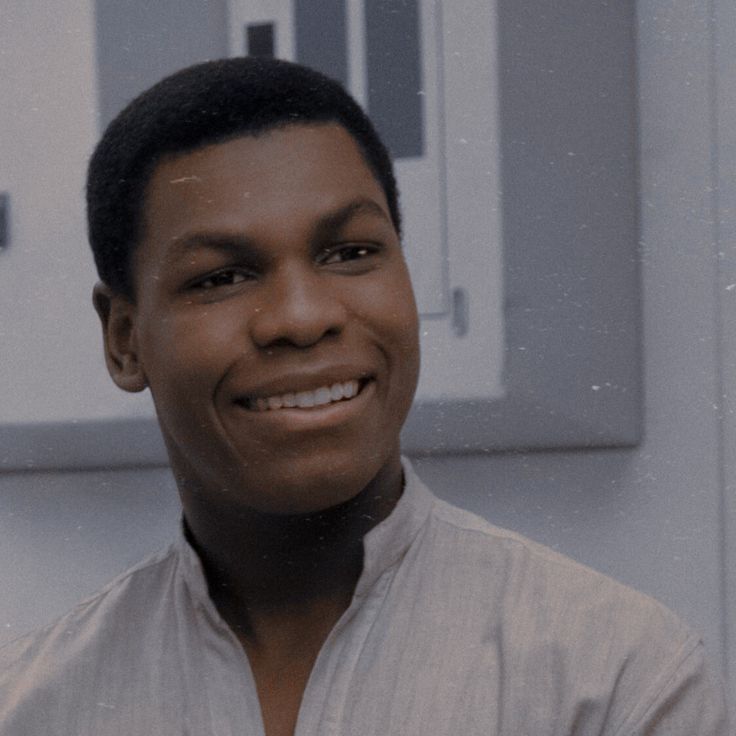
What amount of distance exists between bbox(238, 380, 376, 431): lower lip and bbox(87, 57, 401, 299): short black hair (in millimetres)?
109

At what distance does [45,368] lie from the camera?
78cm

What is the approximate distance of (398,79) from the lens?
72 centimetres

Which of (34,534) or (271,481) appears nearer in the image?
(271,481)

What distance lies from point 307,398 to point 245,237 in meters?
0.07

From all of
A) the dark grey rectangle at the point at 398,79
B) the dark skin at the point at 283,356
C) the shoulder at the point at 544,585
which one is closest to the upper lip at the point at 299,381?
the dark skin at the point at 283,356

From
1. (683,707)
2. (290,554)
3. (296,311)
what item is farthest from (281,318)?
(683,707)

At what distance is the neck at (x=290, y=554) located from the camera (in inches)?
23.4

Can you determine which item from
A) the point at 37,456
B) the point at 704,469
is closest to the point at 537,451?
the point at 704,469

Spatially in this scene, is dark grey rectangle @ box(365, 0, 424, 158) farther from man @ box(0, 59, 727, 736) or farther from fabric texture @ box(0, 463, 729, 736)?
fabric texture @ box(0, 463, 729, 736)

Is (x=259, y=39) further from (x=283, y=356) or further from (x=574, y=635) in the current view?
(x=574, y=635)

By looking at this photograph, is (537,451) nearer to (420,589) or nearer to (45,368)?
(420,589)

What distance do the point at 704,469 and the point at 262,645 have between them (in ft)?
0.87

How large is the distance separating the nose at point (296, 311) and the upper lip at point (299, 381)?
1 cm

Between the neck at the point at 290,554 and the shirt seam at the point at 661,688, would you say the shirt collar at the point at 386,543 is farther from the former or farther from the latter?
the shirt seam at the point at 661,688
